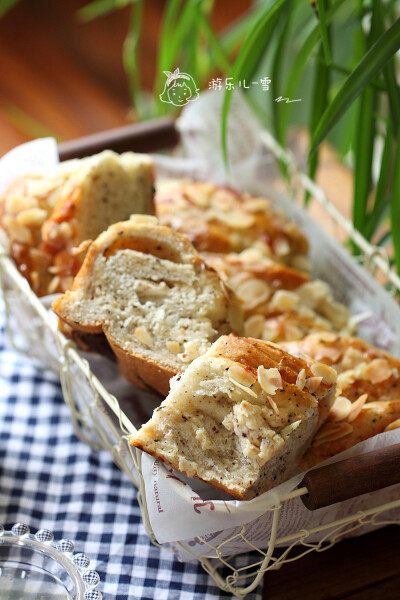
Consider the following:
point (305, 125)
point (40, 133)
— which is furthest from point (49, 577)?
point (40, 133)

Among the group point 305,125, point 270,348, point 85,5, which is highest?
point 85,5

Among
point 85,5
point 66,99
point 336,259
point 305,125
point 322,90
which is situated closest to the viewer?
point 322,90

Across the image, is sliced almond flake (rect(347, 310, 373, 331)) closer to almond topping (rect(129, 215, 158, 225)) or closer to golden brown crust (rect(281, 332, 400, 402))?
golden brown crust (rect(281, 332, 400, 402))

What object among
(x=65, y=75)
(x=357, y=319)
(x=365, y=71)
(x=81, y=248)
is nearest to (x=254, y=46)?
(x=365, y=71)

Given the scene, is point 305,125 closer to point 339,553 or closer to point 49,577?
point 339,553

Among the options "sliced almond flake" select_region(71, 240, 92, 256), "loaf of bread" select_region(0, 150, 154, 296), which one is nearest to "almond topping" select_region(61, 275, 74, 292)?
"loaf of bread" select_region(0, 150, 154, 296)

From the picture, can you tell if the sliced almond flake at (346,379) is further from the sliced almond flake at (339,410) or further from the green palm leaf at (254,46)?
the green palm leaf at (254,46)
